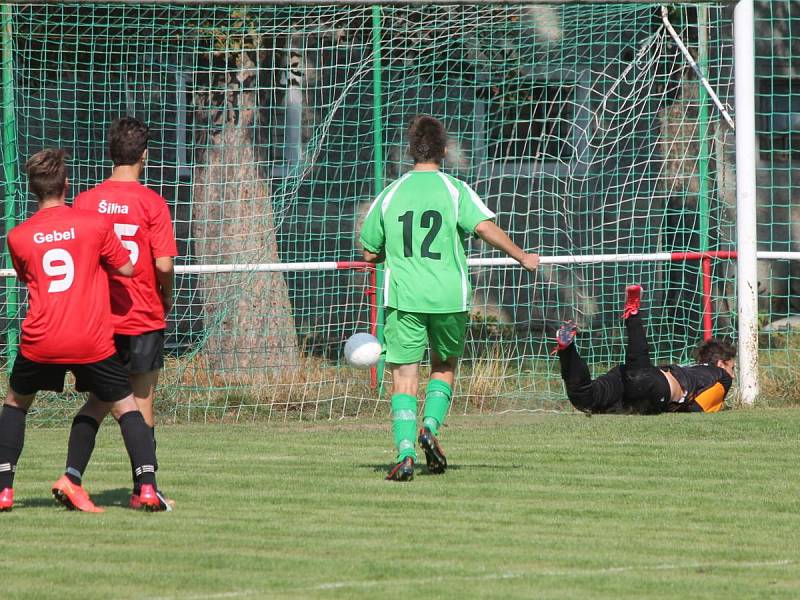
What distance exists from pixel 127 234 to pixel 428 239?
6.00ft

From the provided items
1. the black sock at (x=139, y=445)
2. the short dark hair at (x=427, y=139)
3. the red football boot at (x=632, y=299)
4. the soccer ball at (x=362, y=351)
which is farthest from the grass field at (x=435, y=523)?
the short dark hair at (x=427, y=139)

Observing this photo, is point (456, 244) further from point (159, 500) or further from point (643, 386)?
point (643, 386)

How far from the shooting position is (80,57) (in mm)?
14984

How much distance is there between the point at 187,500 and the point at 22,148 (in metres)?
9.21

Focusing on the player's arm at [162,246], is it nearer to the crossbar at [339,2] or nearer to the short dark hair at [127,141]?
the short dark hair at [127,141]

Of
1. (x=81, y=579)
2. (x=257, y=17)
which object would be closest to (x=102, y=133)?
(x=257, y=17)

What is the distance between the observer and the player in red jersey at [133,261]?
672cm

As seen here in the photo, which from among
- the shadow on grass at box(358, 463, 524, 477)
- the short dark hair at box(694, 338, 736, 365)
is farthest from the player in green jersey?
→ the short dark hair at box(694, 338, 736, 365)

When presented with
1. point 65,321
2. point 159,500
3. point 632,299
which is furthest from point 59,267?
point 632,299

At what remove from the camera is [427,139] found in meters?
7.91

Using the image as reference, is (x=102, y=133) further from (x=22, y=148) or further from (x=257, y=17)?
(x=257, y=17)

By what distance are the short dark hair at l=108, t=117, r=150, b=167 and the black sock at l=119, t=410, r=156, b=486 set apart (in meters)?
1.24

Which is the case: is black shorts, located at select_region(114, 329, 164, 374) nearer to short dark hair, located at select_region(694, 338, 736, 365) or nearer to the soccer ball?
the soccer ball

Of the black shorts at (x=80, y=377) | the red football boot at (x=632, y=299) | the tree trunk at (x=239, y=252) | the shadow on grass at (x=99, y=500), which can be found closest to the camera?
the black shorts at (x=80, y=377)
